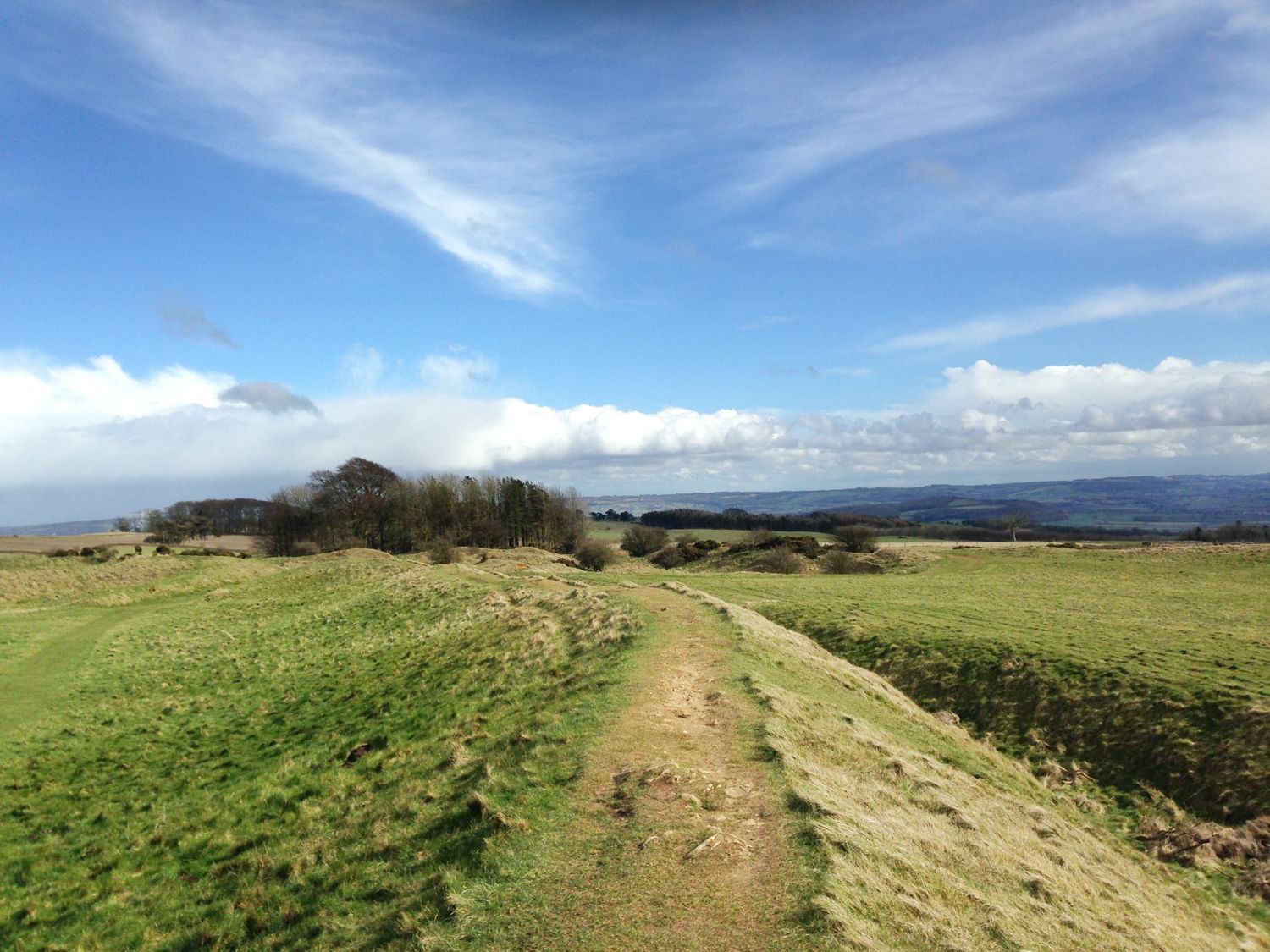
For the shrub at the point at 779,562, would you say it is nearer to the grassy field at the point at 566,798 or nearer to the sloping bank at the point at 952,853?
the grassy field at the point at 566,798

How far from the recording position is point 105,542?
320 ft

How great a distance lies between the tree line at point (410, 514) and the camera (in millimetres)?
92062

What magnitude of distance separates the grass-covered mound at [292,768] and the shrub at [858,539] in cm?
4576

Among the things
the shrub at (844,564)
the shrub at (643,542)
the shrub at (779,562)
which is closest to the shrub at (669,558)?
the shrub at (643,542)

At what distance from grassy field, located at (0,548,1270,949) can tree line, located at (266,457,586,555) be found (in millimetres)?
60919

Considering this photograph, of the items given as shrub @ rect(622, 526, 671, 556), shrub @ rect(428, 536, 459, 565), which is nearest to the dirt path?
shrub @ rect(428, 536, 459, 565)

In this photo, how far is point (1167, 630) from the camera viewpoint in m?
28.0

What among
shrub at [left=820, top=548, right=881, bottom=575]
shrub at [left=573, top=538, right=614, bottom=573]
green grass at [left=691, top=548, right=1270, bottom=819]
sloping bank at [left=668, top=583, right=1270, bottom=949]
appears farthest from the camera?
shrub at [left=573, top=538, right=614, bottom=573]

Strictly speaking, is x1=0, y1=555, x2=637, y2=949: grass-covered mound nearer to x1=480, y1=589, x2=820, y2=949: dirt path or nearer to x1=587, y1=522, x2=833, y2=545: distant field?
x1=480, y1=589, x2=820, y2=949: dirt path

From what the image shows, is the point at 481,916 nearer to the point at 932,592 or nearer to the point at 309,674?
the point at 309,674

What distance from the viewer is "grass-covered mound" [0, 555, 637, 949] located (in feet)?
32.9

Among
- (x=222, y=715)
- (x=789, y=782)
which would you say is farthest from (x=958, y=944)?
(x=222, y=715)

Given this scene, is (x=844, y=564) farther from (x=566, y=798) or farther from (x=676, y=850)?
(x=676, y=850)

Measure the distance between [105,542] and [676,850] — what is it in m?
119
